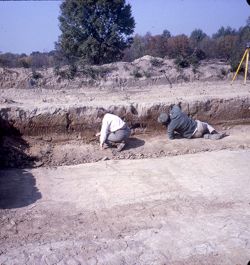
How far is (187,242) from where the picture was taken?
484 centimetres

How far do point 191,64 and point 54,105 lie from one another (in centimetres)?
773

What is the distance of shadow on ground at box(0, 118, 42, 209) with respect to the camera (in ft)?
19.7

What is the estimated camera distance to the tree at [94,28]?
16.2 meters

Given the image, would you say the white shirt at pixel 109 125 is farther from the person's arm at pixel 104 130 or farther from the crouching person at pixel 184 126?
the crouching person at pixel 184 126

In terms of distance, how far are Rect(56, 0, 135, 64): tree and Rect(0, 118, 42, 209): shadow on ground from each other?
864 centimetres

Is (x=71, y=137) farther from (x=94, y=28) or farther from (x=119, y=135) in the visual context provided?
(x=94, y=28)

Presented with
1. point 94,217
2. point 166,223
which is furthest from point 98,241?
point 166,223

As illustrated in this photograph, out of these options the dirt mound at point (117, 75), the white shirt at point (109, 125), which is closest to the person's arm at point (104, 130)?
the white shirt at point (109, 125)

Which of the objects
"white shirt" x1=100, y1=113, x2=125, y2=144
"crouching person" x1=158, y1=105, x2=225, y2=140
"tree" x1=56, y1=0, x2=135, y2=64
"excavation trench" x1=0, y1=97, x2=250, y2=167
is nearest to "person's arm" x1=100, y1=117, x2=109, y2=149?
"white shirt" x1=100, y1=113, x2=125, y2=144

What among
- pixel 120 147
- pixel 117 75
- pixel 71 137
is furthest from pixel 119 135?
pixel 117 75

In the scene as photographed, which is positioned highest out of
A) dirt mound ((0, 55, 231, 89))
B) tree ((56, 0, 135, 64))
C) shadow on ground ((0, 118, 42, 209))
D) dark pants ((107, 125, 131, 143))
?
tree ((56, 0, 135, 64))

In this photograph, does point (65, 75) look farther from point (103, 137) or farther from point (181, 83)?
point (103, 137)

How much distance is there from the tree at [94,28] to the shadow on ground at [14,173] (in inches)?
340

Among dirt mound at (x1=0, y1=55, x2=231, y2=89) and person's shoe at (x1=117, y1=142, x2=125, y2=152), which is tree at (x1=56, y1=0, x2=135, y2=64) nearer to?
dirt mound at (x1=0, y1=55, x2=231, y2=89)
